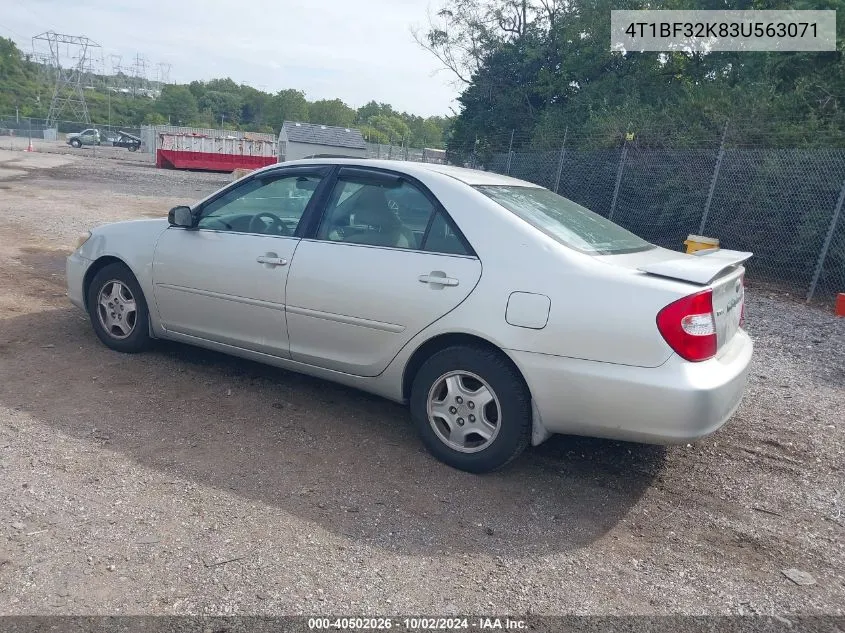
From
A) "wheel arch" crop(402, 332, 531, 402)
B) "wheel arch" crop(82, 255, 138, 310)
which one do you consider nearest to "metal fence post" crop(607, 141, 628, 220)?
"wheel arch" crop(82, 255, 138, 310)

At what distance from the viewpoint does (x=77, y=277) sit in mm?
5359

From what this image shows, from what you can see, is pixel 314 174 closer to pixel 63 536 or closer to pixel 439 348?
pixel 439 348

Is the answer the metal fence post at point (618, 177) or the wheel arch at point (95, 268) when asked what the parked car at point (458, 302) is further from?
the metal fence post at point (618, 177)

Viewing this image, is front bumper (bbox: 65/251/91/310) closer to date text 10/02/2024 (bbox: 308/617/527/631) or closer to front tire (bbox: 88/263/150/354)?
front tire (bbox: 88/263/150/354)

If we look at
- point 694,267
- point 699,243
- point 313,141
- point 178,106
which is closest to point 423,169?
point 694,267

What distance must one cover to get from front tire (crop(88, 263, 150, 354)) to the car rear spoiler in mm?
3526

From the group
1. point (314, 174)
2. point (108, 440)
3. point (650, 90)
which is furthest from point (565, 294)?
point (650, 90)

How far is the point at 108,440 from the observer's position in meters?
3.81

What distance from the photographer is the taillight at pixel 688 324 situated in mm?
3159

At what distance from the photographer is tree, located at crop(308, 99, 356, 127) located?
120m

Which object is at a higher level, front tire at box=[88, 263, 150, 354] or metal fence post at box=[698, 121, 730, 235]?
metal fence post at box=[698, 121, 730, 235]

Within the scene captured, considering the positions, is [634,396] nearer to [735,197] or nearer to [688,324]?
[688,324]

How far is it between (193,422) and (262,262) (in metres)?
1.05

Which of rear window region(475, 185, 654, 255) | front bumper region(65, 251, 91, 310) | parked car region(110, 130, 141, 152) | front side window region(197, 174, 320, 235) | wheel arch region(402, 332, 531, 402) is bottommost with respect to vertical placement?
parked car region(110, 130, 141, 152)
